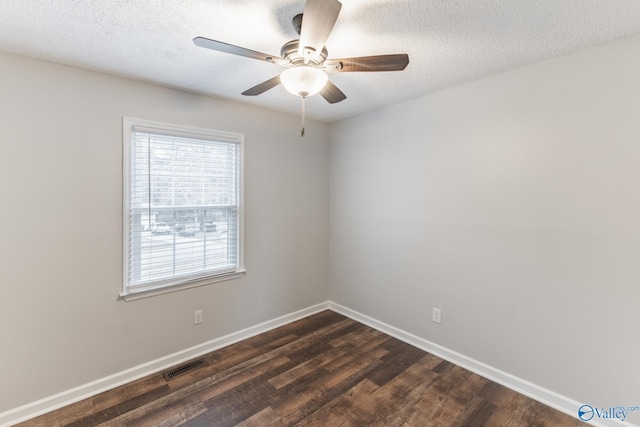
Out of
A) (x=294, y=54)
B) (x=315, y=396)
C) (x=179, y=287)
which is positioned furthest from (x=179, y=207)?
(x=315, y=396)

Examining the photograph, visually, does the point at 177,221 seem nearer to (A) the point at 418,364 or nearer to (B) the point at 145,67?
(B) the point at 145,67

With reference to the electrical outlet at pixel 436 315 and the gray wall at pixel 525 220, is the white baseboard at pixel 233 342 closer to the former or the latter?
the gray wall at pixel 525 220

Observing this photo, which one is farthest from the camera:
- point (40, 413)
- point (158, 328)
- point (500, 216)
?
point (158, 328)

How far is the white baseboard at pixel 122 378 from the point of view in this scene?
1.89m

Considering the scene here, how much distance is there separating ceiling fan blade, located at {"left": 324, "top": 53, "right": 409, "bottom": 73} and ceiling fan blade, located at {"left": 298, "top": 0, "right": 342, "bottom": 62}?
127 millimetres

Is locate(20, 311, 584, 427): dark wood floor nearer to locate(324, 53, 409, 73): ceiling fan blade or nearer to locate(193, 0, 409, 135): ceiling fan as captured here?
locate(193, 0, 409, 135): ceiling fan

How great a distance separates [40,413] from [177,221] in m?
1.52

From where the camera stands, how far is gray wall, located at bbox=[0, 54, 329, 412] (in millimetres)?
1869

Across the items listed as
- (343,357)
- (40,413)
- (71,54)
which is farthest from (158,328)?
(71,54)

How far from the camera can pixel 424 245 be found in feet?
8.99

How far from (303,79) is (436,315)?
231cm

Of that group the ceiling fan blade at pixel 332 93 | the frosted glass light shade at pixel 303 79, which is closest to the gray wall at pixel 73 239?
the ceiling fan blade at pixel 332 93

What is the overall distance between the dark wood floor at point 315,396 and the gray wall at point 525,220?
328 millimetres

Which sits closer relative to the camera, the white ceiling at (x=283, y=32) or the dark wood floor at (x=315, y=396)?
the white ceiling at (x=283, y=32)
